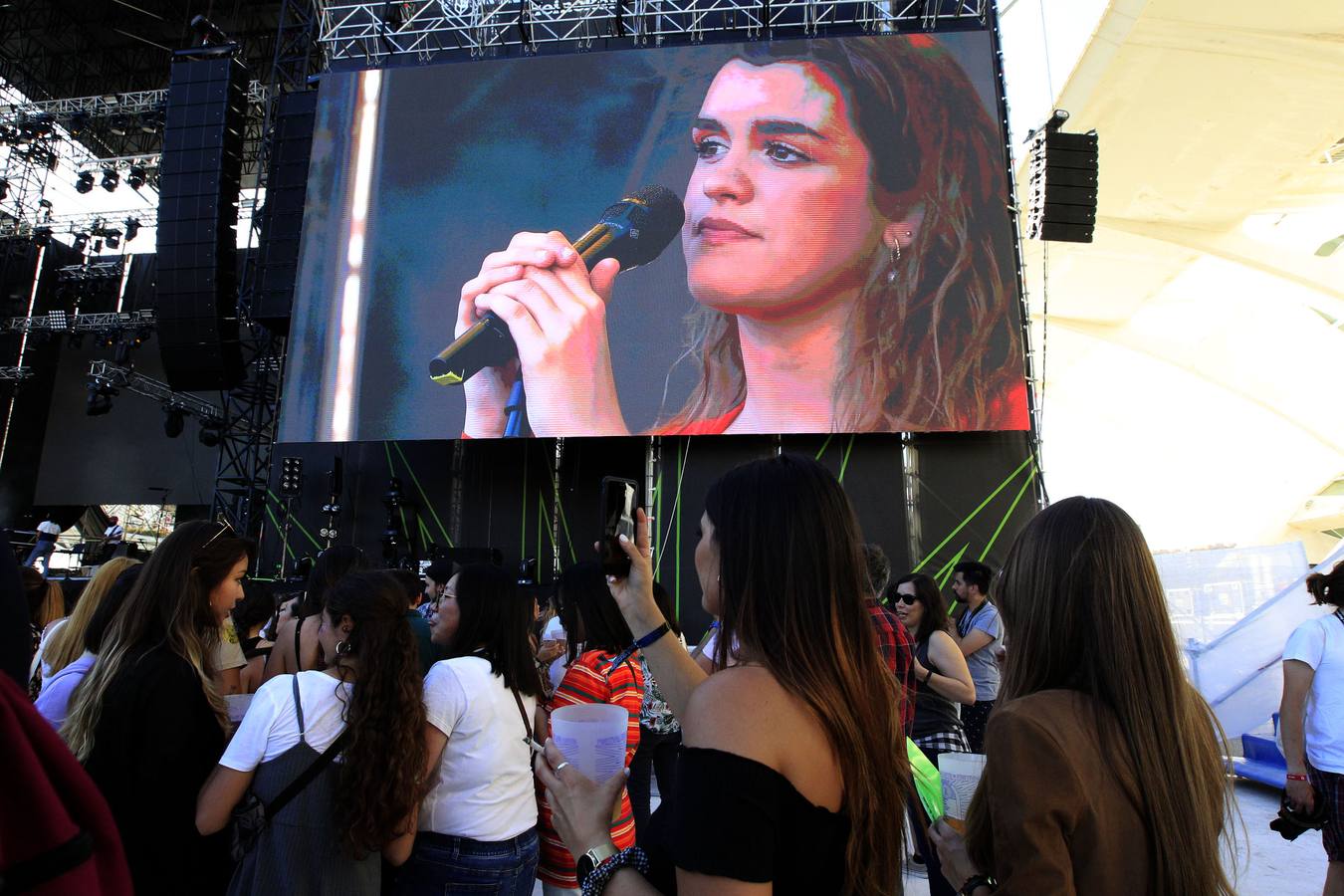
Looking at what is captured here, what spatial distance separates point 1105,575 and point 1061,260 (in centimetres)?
1813

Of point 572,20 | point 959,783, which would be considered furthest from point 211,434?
point 959,783

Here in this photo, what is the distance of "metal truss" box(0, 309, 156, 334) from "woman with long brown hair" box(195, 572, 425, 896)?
14.8 m

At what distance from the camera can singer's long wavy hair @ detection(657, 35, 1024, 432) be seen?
9.07 m

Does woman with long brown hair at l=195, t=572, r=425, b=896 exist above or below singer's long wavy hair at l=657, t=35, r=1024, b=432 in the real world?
below

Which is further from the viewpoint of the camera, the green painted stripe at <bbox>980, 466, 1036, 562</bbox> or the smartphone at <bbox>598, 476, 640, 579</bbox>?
the green painted stripe at <bbox>980, 466, 1036, 562</bbox>

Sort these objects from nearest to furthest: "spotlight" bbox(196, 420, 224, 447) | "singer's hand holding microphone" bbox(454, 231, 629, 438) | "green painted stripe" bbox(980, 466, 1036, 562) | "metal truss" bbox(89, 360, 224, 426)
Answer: "singer's hand holding microphone" bbox(454, 231, 629, 438)
"green painted stripe" bbox(980, 466, 1036, 562)
"metal truss" bbox(89, 360, 224, 426)
"spotlight" bbox(196, 420, 224, 447)

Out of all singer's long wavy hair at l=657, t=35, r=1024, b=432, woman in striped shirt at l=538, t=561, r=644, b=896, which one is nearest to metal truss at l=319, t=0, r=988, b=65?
singer's long wavy hair at l=657, t=35, r=1024, b=432

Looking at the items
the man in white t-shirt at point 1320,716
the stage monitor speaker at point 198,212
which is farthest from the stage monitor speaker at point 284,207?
the man in white t-shirt at point 1320,716

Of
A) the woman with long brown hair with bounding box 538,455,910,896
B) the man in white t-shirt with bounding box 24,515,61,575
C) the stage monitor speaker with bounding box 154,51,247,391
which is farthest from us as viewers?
the stage monitor speaker with bounding box 154,51,247,391

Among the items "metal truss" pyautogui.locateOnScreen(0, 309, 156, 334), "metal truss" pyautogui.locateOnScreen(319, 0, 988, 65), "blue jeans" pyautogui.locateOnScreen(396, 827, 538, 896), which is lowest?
"blue jeans" pyautogui.locateOnScreen(396, 827, 538, 896)

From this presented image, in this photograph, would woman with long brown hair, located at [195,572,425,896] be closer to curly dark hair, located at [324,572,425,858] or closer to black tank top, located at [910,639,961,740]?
curly dark hair, located at [324,572,425,858]

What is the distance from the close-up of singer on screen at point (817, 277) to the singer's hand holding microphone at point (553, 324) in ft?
0.08

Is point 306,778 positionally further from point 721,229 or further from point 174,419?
point 174,419

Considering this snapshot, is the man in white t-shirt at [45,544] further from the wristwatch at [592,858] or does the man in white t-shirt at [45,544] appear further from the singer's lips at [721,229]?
the wristwatch at [592,858]
